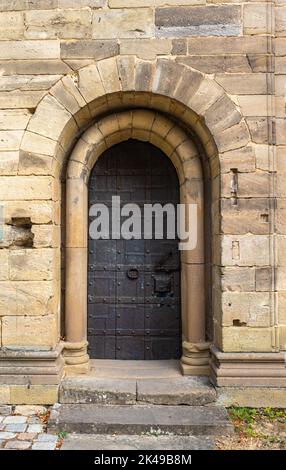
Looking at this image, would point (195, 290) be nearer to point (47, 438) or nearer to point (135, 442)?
point (135, 442)

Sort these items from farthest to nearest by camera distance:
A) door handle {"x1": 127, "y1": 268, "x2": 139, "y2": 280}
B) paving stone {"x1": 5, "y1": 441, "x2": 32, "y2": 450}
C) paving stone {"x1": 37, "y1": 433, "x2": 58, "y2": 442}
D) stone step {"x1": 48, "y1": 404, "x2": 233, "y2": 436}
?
1. door handle {"x1": 127, "y1": 268, "x2": 139, "y2": 280}
2. stone step {"x1": 48, "y1": 404, "x2": 233, "y2": 436}
3. paving stone {"x1": 37, "y1": 433, "x2": 58, "y2": 442}
4. paving stone {"x1": 5, "y1": 441, "x2": 32, "y2": 450}

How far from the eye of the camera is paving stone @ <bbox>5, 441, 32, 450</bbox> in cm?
293

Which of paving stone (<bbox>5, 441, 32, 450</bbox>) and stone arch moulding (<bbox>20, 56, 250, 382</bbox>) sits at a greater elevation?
stone arch moulding (<bbox>20, 56, 250, 382</bbox>)

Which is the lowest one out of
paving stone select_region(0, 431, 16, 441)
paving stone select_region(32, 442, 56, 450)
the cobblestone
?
paving stone select_region(32, 442, 56, 450)

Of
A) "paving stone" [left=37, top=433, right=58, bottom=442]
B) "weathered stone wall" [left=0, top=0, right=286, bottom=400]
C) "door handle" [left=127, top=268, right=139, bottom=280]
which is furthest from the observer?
"door handle" [left=127, top=268, right=139, bottom=280]

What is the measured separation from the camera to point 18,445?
2959mm

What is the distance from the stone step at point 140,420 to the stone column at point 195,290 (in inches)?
21.8

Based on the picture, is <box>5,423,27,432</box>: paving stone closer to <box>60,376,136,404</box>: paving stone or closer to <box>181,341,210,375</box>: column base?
<box>60,376,136,404</box>: paving stone

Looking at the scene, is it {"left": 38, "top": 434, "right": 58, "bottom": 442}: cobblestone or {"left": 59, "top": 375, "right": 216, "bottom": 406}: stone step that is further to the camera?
{"left": 59, "top": 375, "right": 216, "bottom": 406}: stone step

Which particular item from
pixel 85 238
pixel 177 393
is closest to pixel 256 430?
pixel 177 393

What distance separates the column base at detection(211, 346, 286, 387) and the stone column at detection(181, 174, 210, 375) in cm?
37

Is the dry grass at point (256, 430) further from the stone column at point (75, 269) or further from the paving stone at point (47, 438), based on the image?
the stone column at point (75, 269)

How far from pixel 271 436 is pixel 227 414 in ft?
1.26

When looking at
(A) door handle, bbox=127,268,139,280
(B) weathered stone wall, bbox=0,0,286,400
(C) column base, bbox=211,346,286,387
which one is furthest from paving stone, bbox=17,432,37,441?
(A) door handle, bbox=127,268,139,280
